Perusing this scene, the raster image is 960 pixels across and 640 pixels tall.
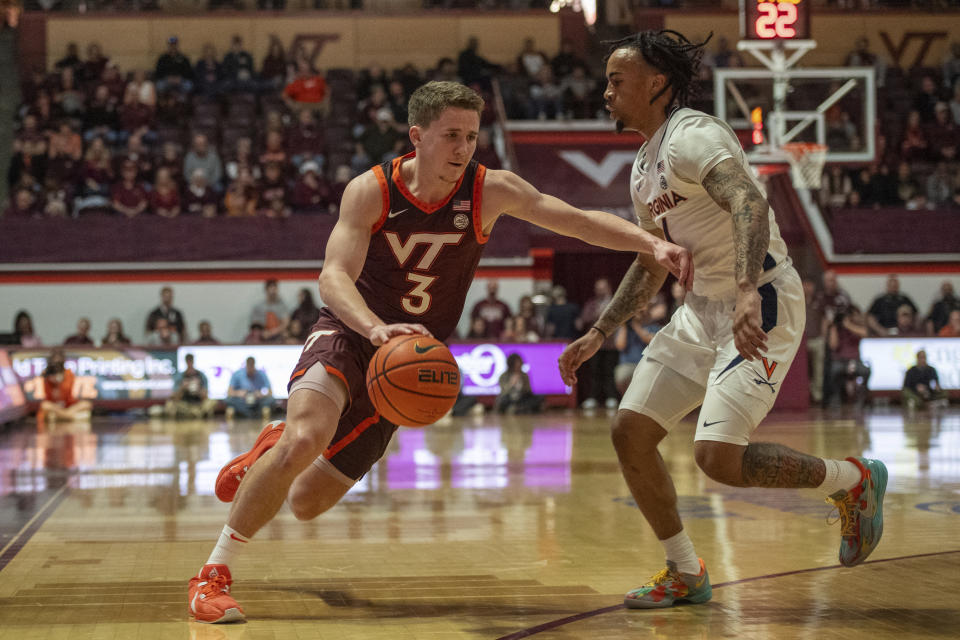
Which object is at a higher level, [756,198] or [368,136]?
[368,136]

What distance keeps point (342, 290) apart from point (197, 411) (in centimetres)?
1267

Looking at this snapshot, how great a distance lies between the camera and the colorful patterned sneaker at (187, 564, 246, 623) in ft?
15.0

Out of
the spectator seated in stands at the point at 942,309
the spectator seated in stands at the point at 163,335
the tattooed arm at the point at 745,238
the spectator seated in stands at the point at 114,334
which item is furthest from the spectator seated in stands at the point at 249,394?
the tattooed arm at the point at 745,238

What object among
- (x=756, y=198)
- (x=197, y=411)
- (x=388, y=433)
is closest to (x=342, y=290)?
(x=388, y=433)

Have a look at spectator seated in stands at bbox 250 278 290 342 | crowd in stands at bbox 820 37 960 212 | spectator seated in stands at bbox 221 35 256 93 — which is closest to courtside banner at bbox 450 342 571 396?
spectator seated in stands at bbox 250 278 290 342

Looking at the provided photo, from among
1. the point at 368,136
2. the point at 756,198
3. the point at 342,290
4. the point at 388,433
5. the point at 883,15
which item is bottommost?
the point at 388,433

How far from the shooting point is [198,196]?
1988 cm

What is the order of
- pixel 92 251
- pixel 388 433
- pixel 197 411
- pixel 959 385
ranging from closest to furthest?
pixel 388 433, pixel 197 411, pixel 959 385, pixel 92 251

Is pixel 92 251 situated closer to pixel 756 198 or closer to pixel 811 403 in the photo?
pixel 811 403

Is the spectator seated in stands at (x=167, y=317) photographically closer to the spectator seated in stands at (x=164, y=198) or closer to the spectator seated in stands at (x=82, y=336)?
the spectator seated in stands at (x=82, y=336)

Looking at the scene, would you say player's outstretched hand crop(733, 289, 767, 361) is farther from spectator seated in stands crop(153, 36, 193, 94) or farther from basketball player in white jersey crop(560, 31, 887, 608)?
spectator seated in stands crop(153, 36, 193, 94)

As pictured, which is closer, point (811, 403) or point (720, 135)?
point (720, 135)

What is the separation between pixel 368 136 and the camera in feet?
69.5

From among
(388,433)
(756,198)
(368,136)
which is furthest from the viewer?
(368,136)
